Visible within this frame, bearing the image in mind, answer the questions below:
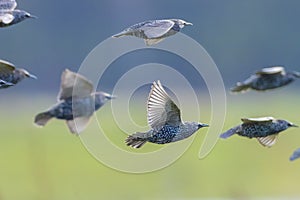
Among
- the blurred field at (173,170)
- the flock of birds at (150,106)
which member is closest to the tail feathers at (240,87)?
the flock of birds at (150,106)

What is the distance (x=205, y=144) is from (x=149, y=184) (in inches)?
71.5

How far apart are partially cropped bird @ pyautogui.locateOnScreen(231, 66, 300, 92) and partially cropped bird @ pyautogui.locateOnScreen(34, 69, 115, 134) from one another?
0.31 ft

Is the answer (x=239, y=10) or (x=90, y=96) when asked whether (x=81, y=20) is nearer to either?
(x=239, y=10)

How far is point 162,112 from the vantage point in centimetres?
58

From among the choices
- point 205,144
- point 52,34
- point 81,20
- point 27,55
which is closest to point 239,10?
point 81,20

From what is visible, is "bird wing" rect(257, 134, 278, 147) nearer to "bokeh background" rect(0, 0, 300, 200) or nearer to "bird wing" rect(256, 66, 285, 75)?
"bird wing" rect(256, 66, 285, 75)

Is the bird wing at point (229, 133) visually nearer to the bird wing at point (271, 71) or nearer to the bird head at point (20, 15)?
the bird wing at point (271, 71)

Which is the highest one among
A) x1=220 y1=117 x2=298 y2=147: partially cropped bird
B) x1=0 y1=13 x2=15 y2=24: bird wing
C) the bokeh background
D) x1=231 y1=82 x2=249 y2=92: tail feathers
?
the bokeh background

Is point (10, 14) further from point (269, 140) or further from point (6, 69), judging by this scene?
point (269, 140)

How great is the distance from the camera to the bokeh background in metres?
2.40

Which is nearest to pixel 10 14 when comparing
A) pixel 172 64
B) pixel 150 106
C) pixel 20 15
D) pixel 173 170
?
pixel 20 15

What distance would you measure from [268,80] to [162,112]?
0.09m

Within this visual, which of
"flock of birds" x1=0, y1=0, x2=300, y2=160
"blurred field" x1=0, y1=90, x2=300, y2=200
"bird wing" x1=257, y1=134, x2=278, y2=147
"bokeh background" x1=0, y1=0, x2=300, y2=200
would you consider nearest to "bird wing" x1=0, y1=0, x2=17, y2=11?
"flock of birds" x1=0, y1=0, x2=300, y2=160

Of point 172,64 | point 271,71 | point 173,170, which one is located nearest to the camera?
→ point 271,71
